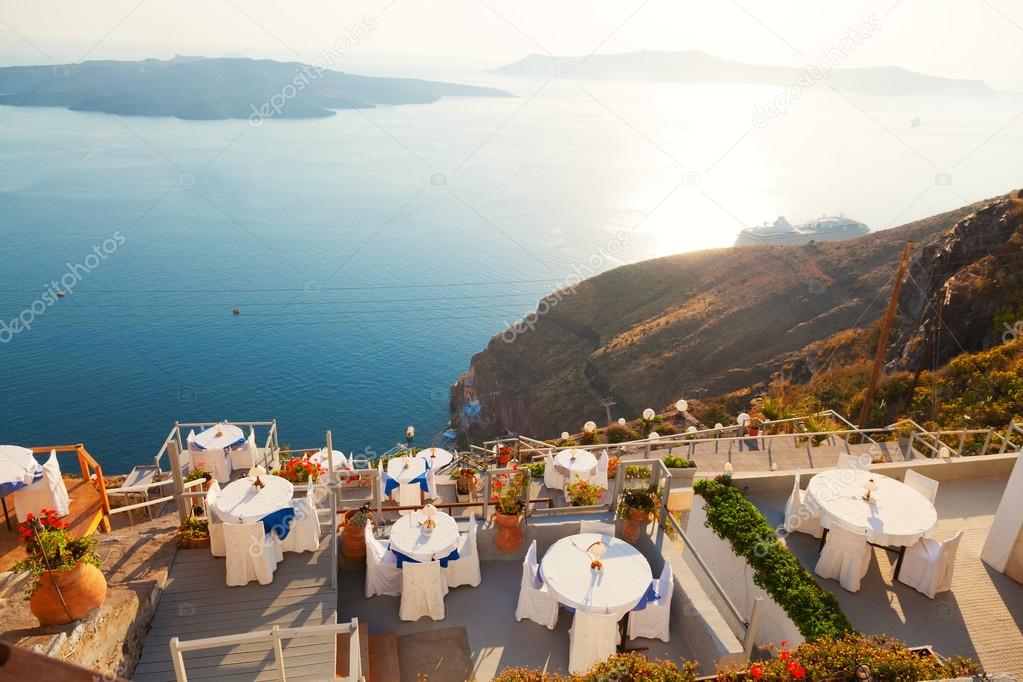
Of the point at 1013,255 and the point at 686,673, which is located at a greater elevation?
the point at 1013,255

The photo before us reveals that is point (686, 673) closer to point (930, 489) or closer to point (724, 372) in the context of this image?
point (930, 489)

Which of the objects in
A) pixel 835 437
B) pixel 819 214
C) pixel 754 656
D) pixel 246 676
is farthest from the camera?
pixel 819 214

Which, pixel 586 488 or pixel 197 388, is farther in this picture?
pixel 197 388

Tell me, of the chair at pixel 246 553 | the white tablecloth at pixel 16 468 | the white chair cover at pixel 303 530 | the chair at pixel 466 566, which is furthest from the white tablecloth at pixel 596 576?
the white tablecloth at pixel 16 468

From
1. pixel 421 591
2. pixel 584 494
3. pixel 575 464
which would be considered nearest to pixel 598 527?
pixel 584 494

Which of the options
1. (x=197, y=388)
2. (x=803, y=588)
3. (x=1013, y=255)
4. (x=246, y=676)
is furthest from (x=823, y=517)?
(x=197, y=388)

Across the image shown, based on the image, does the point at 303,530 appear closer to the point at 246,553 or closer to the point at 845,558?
the point at 246,553

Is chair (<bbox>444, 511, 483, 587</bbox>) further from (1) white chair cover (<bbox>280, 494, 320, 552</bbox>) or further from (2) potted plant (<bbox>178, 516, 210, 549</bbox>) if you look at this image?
(2) potted plant (<bbox>178, 516, 210, 549</bbox>)
